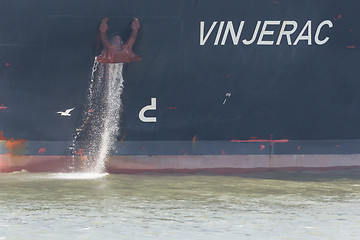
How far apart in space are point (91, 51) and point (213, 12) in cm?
217

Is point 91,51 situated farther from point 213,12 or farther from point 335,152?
point 335,152

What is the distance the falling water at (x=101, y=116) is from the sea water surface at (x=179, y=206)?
0.41 m

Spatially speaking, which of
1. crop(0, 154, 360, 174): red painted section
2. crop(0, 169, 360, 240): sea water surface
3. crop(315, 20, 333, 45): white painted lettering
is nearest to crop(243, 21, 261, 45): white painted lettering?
crop(315, 20, 333, 45): white painted lettering

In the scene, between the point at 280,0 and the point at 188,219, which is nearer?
the point at 188,219

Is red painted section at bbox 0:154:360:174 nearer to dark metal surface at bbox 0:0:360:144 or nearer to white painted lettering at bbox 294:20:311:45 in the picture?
dark metal surface at bbox 0:0:360:144

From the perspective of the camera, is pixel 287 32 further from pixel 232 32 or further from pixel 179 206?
pixel 179 206

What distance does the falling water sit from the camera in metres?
13.5

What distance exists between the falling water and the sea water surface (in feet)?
1.36

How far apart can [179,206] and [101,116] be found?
4089 millimetres

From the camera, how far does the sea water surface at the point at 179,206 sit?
27.2 ft

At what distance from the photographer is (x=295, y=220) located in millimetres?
8930

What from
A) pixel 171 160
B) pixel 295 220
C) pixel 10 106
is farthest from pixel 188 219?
pixel 10 106

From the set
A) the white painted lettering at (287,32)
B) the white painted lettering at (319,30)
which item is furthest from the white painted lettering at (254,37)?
the white painted lettering at (319,30)

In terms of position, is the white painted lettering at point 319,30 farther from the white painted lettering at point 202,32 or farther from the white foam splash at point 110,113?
the white foam splash at point 110,113
